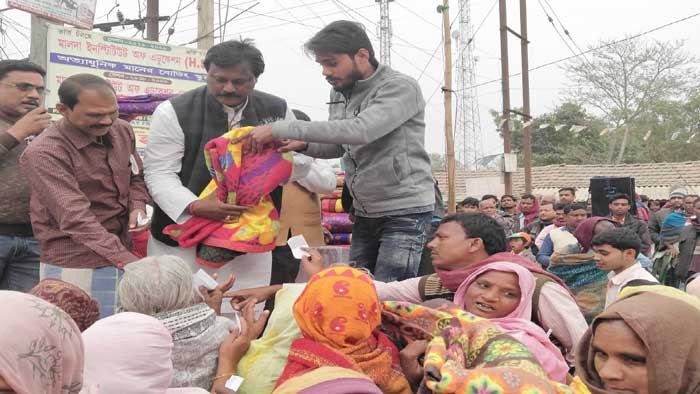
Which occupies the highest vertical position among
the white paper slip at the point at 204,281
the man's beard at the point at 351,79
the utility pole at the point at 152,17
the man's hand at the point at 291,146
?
the utility pole at the point at 152,17

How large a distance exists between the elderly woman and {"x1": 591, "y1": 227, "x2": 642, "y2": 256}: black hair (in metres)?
3.84

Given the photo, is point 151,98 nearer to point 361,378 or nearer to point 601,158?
point 361,378

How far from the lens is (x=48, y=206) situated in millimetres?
3295

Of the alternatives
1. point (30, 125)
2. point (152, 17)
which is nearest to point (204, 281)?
point (30, 125)

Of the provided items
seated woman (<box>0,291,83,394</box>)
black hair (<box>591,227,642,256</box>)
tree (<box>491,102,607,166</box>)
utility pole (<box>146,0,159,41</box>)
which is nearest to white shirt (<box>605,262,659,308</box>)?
black hair (<box>591,227,642,256</box>)

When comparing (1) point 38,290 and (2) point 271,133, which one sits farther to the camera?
(2) point 271,133

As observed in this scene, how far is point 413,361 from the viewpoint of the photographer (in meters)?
2.52

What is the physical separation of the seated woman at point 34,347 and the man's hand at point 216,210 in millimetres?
1864

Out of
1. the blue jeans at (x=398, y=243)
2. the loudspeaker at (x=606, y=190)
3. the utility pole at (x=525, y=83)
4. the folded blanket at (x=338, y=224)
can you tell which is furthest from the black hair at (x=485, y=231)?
the utility pole at (x=525, y=83)

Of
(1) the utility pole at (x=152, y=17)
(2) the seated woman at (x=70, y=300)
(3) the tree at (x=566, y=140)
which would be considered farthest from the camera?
(3) the tree at (x=566, y=140)

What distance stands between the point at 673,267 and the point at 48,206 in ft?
27.8

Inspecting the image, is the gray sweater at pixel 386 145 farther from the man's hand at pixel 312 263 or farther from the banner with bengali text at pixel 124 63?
the banner with bengali text at pixel 124 63

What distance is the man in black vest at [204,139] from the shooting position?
347 centimetres

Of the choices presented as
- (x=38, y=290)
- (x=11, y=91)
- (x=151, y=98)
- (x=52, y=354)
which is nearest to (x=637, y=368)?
(x=52, y=354)
